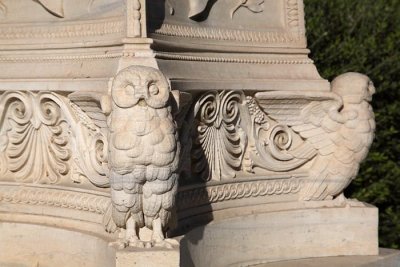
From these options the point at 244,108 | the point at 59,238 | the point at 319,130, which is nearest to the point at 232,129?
the point at 244,108

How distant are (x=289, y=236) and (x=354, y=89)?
1055mm

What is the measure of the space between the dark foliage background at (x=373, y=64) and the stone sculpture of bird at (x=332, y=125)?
2.97 m

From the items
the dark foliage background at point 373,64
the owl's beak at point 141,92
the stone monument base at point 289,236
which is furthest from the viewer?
the dark foliage background at point 373,64

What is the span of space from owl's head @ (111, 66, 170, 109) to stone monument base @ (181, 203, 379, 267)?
1073mm

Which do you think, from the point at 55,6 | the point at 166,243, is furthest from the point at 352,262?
the point at 55,6

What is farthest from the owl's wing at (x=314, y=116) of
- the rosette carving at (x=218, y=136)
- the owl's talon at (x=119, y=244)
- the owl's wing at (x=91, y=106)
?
the owl's talon at (x=119, y=244)

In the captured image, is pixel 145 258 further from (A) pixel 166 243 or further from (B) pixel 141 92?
(B) pixel 141 92

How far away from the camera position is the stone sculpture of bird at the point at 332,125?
7367 mm

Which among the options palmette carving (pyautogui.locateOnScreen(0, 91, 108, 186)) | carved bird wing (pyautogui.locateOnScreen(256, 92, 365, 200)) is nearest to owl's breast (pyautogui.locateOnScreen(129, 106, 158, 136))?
palmette carving (pyautogui.locateOnScreen(0, 91, 108, 186))

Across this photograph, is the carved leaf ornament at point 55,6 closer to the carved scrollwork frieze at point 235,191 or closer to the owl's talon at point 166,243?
the carved scrollwork frieze at point 235,191

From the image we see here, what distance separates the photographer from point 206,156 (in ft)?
22.8

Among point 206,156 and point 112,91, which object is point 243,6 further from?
point 112,91

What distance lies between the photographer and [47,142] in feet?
22.9

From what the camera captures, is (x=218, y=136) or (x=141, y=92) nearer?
(x=141, y=92)
